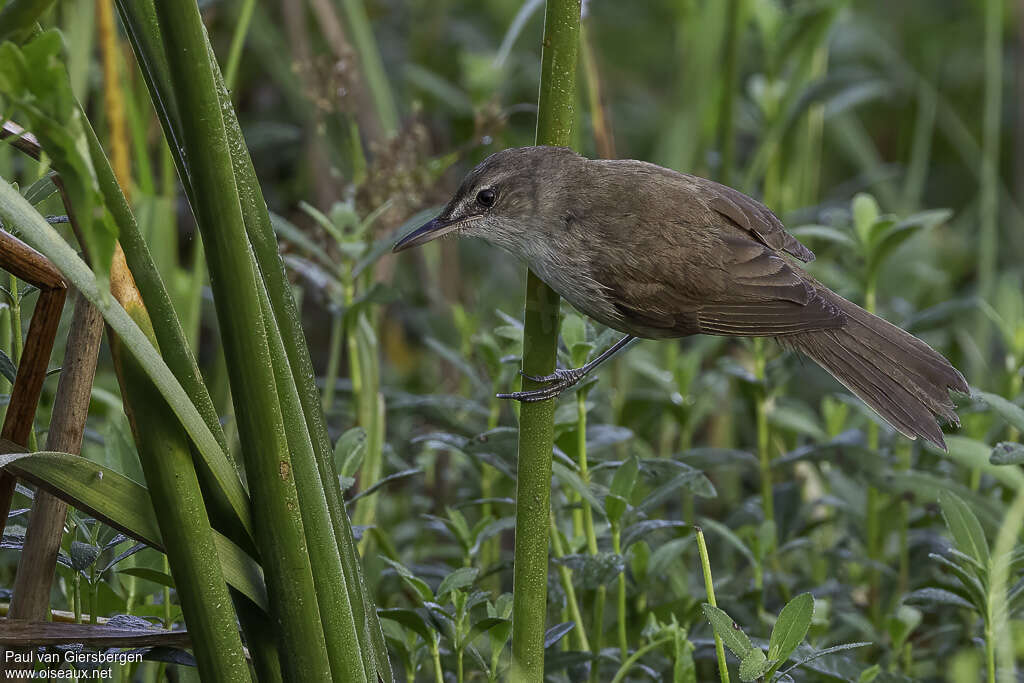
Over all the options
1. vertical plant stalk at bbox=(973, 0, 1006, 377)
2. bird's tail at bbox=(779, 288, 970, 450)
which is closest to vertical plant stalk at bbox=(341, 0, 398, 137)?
bird's tail at bbox=(779, 288, 970, 450)

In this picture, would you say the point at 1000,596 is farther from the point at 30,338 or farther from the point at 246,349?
the point at 30,338

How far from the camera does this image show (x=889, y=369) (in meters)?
1.93

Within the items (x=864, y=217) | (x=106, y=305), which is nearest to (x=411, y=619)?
(x=106, y=305)

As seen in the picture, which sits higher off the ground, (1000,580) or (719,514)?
(719,514)

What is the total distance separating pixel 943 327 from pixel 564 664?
2679mm

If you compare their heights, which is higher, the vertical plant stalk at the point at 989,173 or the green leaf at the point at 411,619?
the vertical plant stalk at the point at 989,173

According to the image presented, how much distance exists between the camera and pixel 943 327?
3.88 m

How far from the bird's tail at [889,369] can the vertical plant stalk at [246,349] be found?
3.39 feet

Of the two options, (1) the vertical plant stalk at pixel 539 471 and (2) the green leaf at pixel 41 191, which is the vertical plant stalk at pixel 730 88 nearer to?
(1) the vertical plant stalk at pixel 539 471

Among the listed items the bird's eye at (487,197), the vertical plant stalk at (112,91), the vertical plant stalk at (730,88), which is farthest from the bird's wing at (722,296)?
the vertical plant stalk at (112,91)

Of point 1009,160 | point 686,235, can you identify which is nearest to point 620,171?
point 686,235

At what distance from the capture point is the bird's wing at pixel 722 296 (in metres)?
1.93

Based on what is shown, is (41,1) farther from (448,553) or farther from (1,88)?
(448,553)

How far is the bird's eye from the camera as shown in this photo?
6.89ft
